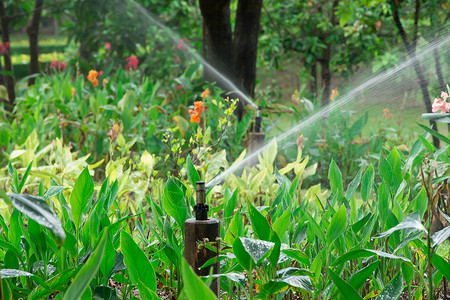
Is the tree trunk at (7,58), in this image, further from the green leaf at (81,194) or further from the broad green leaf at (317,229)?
the broad green leaf at (317,229)

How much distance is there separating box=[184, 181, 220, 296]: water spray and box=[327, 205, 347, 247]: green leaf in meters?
0.32

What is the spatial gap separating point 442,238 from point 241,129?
2.53 m

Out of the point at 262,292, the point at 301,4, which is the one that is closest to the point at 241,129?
the point at 262,292

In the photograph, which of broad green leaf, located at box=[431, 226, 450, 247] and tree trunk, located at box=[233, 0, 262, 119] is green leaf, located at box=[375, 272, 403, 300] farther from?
tree trunk, located at box=[233, 0, 262, 119]

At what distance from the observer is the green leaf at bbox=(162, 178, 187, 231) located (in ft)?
5.06

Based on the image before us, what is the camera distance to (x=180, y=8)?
7.35 m

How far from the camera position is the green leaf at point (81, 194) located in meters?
1.48

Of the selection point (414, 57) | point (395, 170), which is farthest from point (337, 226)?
point (414, 57)

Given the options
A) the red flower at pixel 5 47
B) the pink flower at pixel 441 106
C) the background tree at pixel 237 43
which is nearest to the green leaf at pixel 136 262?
the pink flower at pixel 441 106

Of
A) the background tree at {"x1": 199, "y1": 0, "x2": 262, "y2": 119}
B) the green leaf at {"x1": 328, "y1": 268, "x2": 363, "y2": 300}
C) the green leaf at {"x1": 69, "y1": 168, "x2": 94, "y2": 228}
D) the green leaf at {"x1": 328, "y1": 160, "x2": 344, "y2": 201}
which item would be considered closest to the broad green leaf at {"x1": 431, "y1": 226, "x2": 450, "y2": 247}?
the green leaf at {"x1": 328, "y1": 268, "x2": 363, "y2": 300}

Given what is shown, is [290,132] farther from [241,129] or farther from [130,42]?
[130,42]

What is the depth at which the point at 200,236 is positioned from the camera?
4.52 ft

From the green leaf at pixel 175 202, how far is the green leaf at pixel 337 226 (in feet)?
1.43

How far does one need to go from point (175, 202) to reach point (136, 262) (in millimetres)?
305
